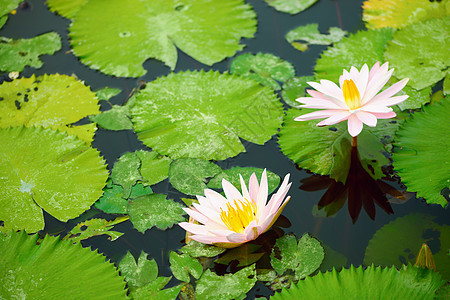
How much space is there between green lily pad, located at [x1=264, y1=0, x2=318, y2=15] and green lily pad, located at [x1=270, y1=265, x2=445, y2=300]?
1.73 meters

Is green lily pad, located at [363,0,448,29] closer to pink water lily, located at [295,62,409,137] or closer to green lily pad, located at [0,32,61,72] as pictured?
pink water lily, located at [295,62,409,137]

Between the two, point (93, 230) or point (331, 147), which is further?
point (331, 147)

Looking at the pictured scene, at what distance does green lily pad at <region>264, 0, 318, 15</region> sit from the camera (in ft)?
8.34

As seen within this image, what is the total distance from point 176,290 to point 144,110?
93cm

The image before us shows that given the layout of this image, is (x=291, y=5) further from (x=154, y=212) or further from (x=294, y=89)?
(x=154, y=212)

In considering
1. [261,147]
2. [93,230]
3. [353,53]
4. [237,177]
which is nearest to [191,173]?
[237,177]

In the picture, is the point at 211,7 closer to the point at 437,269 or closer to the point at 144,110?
the point at 144,110

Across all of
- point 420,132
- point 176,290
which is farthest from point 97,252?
point 420,132

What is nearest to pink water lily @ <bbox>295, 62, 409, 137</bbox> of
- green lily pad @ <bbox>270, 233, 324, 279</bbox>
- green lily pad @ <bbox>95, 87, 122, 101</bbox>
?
green lily pad @ <bbox>270, 233, 324, 279</bbox>

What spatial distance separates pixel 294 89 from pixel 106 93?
96 centimetres

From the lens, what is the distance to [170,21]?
2.47 metres

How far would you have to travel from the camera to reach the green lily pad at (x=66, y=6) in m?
2.66

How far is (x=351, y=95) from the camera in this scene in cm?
154

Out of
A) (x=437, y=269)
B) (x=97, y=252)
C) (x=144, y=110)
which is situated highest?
(x=144, y=110)
